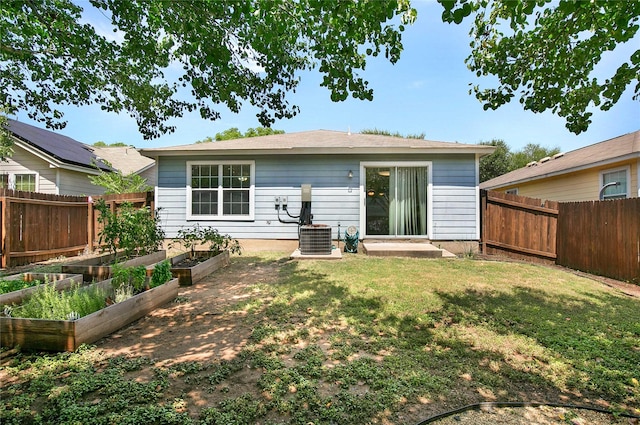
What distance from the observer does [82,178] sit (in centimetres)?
1221

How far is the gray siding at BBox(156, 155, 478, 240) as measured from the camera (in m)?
8.68

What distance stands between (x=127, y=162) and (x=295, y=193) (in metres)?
12.1

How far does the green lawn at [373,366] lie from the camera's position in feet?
6.51

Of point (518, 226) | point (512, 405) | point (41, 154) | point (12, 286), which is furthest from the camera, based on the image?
point (41, 154)

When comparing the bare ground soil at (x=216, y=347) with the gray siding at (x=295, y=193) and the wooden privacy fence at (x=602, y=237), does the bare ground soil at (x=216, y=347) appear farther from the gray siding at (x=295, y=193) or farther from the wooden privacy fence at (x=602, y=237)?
the wooden privacy fence at (x=602, y=237)

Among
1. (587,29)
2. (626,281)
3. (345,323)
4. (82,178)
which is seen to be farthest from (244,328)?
(82,178)

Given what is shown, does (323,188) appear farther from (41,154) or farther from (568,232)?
(41,154)

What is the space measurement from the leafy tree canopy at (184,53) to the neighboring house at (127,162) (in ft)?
29.2

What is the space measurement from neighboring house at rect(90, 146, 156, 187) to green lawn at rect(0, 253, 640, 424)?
14.2 m

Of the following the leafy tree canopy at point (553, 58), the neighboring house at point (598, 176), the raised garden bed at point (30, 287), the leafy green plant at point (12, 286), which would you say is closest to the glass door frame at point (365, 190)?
the leafy tree canopy at point (553, 58)

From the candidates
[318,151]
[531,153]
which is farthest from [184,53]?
[531,153]

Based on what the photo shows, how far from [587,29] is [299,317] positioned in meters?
4.51

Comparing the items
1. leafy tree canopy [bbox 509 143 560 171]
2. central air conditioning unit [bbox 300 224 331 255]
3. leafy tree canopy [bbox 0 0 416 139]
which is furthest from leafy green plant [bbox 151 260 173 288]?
leafy tree canopy [bbox 509 143 560 171]

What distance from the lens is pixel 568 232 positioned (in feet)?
23.9
